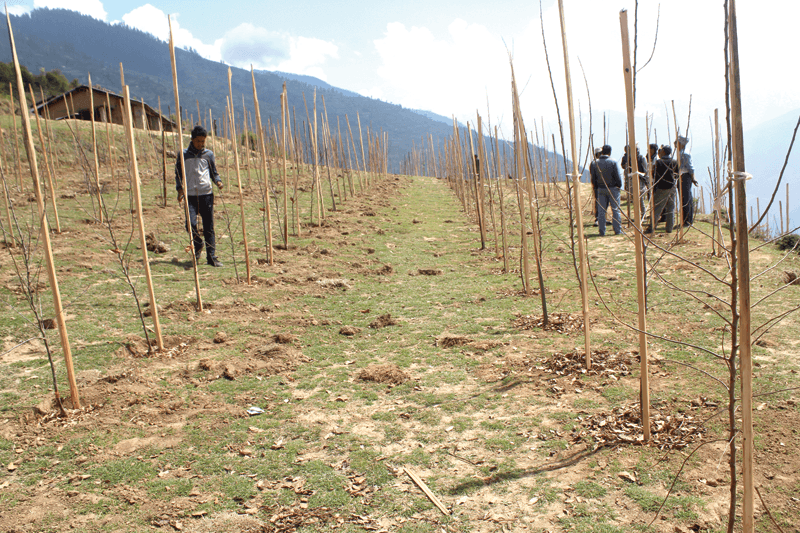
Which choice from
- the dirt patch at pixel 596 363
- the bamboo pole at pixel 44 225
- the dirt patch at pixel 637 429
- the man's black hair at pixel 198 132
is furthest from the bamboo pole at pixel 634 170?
the man's black hair at pixel 198 132

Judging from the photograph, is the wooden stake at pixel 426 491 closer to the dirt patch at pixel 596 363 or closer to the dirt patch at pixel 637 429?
the dirt patch at pixel 637 429

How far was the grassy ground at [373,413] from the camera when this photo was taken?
2232 mm

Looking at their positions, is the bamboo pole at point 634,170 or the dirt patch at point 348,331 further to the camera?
the dirt patch at point 348,331

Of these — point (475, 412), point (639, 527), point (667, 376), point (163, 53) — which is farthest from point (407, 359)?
point (163, 53)

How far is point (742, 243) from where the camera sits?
4.52ft

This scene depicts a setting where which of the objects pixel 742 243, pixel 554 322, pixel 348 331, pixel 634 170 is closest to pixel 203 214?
pixel 348 331

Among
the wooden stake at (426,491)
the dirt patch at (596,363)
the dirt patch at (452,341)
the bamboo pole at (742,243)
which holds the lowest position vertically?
the wooden stake at (426,491)

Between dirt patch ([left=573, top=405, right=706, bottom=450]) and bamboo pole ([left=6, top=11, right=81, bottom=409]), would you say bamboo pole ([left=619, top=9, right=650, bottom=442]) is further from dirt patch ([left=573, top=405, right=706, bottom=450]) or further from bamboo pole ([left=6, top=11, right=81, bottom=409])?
bamboo pole ([left=6, top=11, right=81, bottom=409])

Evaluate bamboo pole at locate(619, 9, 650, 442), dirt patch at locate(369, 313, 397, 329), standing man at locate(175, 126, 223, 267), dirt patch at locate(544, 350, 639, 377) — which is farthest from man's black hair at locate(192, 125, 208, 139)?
bamboo pole at locate(619, 9, 650, 442)

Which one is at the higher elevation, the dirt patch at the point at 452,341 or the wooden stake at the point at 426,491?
the dirt patch at the point at 452,341

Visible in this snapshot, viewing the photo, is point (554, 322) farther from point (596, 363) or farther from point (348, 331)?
point (348, 331)

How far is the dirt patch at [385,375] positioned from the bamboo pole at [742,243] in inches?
95.8

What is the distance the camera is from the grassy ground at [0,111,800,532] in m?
2.23

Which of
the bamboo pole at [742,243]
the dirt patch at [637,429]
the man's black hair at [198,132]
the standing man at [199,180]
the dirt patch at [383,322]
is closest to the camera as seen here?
the bamboo pole at [742,243]
